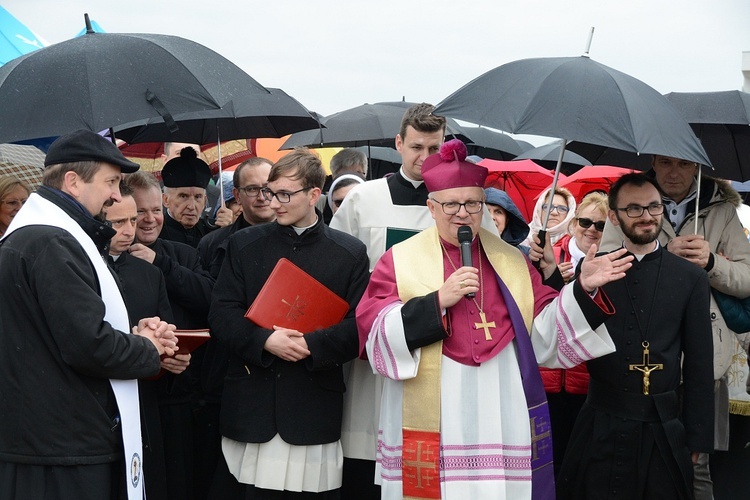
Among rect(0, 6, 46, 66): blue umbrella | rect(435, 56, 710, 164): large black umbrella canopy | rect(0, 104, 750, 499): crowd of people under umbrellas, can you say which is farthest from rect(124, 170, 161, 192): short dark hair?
rect(0, 6, 46, 66): blue umbrella

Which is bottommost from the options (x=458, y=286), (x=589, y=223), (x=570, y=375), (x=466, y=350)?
(x=570, y=375)

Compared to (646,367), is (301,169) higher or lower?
higher

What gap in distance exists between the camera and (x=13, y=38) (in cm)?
912

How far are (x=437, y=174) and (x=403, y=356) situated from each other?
2.78ft

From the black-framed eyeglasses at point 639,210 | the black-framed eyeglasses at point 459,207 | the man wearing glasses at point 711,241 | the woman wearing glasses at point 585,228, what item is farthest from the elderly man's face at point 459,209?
the woman wearing glasses at point 585,228

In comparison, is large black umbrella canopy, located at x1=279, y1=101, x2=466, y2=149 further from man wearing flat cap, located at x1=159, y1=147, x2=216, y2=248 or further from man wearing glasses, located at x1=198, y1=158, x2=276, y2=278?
man wearing glasses, located at x1=198, y1=158, x2=276, y2=278

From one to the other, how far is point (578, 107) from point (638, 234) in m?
0.99

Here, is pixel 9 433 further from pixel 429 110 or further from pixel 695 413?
pixel 695 413

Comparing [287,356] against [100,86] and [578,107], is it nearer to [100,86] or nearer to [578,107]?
[100,86]

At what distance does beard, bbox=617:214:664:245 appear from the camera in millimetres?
4840

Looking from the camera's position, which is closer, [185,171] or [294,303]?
[294,303]

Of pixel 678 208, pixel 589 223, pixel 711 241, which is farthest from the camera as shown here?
pixel 589 223

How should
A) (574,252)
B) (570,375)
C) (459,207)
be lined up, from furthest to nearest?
1. (574,252)
2. (570,375)
3. (459,207)

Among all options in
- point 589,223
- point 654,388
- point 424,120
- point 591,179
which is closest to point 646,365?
point 654,388
